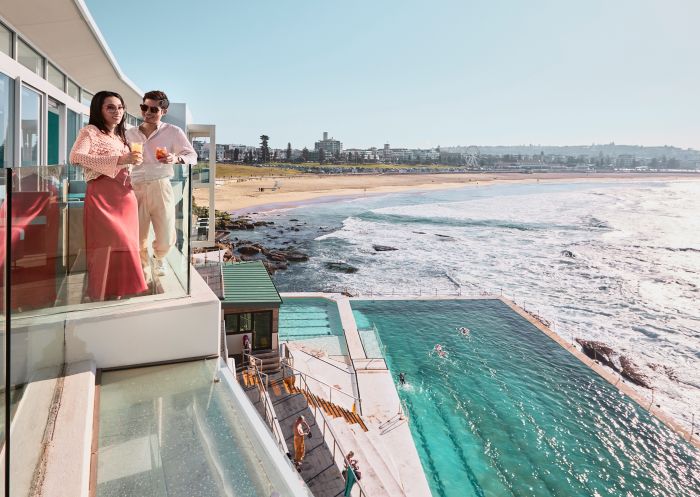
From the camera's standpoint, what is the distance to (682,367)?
2008cm

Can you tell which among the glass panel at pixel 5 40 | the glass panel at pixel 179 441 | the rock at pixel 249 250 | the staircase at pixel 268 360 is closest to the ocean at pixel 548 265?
the rock at pixel 249 250

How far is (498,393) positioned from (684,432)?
17.8ft

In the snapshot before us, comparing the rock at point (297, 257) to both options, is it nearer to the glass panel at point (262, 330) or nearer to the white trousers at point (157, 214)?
the glass panel at point (262, 330)

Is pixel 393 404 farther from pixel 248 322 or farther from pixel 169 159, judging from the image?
pixel 169 159

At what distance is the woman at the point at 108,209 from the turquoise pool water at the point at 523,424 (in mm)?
10199

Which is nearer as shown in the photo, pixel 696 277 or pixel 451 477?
pixel 451 477

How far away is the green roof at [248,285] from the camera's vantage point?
1461cm

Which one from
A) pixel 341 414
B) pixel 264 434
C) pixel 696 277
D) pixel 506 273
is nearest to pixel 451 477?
pixel 341 414

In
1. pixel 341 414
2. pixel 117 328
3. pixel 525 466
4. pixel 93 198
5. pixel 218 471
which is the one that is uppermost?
pixel 93 198

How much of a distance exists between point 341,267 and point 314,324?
1356cm

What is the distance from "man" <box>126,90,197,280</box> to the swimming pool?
44.6 ft

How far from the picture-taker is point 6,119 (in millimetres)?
6355

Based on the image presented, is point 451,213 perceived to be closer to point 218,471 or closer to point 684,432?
point 684,432

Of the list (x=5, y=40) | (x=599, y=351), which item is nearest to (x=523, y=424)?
(x=599, y=351)
